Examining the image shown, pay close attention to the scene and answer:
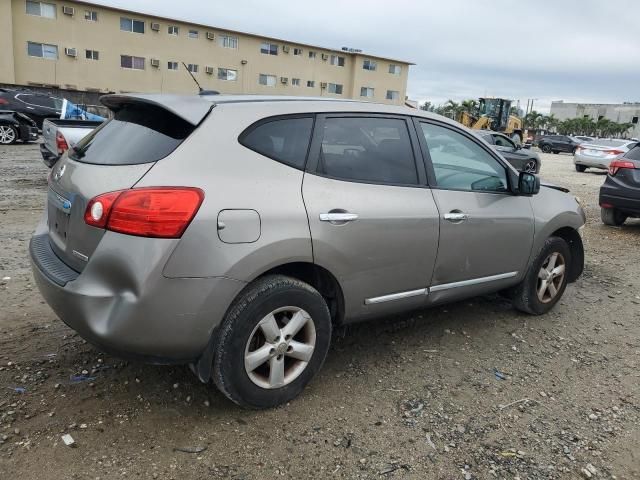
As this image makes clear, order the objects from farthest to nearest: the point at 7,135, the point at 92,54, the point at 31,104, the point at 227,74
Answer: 1. the point at 227,74
2. the point at 92,54
3. the point at 31,104
4. the point at 7,135

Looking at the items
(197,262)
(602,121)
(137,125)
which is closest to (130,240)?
(197,262)

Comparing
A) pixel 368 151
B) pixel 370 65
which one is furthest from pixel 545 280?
pixel 370 65

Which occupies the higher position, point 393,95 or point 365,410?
point 393,95

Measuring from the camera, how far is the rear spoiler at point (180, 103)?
105 inches

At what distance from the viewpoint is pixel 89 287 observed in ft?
8.15

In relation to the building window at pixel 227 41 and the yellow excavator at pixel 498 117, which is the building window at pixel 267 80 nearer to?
the building window at pixel 227 41

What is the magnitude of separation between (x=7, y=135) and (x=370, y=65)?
3912 cm

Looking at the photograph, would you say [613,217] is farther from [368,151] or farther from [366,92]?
[366,92]

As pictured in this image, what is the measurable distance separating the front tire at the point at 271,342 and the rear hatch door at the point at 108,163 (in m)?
0.79

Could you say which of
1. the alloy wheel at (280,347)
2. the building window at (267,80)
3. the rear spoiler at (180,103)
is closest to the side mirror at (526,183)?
the alloy wheel at (280,347)

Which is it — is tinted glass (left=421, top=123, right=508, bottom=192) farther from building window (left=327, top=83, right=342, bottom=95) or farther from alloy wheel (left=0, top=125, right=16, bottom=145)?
building window (left=327, top=83, right=342, bottom=95)

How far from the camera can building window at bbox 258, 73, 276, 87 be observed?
146ft

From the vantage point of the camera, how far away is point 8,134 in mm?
16344

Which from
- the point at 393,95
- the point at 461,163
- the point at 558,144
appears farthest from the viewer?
the point at 393,95
